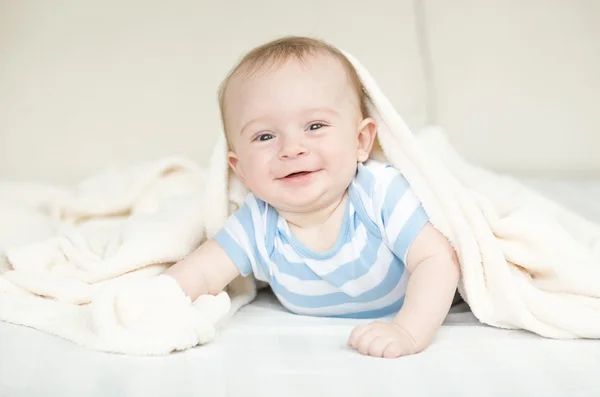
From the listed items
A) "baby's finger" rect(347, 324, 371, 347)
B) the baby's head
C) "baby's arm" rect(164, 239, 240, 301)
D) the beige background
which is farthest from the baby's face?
the beige background

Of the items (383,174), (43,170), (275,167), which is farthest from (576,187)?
(43,170)

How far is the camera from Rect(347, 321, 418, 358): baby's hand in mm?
995

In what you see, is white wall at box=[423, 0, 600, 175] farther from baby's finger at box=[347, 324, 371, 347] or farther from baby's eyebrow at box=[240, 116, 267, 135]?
baby's finger at box=[347, 324, 371, 347]

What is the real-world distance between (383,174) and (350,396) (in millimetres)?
437

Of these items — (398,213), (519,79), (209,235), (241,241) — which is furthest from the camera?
(519,79)

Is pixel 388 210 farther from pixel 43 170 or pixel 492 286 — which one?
pixel 43 170

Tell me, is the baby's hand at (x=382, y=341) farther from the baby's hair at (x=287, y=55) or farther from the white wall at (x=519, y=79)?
the white wall at (x=519, y=79)

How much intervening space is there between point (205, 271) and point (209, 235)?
15 cm

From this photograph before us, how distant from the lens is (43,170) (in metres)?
2.28

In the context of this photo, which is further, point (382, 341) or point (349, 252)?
point (349, 252)

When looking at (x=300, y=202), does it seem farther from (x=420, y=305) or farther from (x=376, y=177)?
(x=420, y=305)

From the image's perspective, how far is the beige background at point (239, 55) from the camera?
220 cm

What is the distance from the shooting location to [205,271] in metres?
1.24

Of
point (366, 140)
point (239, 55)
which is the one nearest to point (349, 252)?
point (366, 140)
